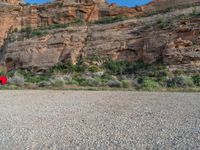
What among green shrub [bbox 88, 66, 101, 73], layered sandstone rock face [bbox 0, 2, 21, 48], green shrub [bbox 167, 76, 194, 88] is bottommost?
green shrub [bbox 167, 76, 194, 88]

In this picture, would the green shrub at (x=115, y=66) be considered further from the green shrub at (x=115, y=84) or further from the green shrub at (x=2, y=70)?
the green shrub at (x=2, y=70)

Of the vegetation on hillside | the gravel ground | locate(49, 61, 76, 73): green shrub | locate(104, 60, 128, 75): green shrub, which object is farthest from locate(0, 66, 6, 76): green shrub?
the gravel ground

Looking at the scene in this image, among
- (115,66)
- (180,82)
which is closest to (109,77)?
(115,66)

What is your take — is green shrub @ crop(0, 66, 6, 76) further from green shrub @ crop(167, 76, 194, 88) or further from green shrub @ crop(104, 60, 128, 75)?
green shrub @ crop(167, 76, 194, 88)

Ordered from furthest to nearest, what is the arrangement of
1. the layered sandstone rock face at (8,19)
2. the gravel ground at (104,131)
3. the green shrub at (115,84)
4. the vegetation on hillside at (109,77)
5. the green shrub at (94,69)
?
the layered sandstone rock face at (8,19) < the green shrub at (94,69) < the green shrub at (115,84) < the vegetation on hillside at (109,77) < the gravel ground at (104,131)

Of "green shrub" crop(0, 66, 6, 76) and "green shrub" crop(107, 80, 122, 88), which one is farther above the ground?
"green shrub" crop(0, 66, 6, 76)

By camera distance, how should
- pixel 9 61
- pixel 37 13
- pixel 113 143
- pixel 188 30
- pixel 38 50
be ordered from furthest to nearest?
pixel 37 13
pixel 9 61
pixel 38 50
pixel 188 30
pixel 113 143

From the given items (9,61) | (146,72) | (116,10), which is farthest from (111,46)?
(9,61)

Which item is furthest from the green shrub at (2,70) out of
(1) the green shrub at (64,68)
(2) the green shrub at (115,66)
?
(2) the green shrub at (115,66)

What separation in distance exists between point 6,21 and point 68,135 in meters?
44.5

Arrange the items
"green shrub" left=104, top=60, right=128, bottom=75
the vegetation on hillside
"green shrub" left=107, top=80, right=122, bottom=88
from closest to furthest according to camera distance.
A: the vegetation on hillside, "green shrub" left=107, top=80, right=122, bottom=88, "green shrub" left=104, top=60, right=128, bottom=75

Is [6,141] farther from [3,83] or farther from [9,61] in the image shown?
[9,61]

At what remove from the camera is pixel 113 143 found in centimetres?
418

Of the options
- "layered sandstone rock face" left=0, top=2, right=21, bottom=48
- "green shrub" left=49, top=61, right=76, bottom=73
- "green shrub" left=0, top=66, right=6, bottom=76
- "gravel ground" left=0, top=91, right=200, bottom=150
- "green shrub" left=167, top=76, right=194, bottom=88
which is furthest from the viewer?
"layered sandstone rock face" left=0, top=2, right=21, bottom=48
